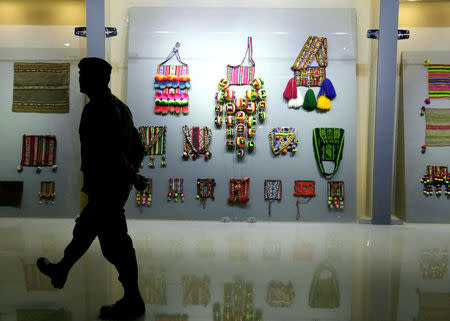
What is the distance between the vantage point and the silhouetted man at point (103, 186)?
2361 millimetres

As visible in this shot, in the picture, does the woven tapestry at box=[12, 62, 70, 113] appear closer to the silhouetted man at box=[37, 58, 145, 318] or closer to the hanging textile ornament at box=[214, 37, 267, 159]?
the hanging textile ornament at box=[214, 37, 267, 159]

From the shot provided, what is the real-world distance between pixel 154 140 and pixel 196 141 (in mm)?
492

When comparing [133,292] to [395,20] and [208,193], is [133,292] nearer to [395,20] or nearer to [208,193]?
[208,193]

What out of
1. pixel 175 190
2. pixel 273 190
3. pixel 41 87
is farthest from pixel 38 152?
pixel 273 190

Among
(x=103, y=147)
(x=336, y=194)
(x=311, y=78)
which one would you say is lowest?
(x=336, y=194)

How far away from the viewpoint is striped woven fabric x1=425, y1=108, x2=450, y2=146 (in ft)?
18.8

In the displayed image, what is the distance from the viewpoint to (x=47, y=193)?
5.69m

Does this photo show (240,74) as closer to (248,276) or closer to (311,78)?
(311,78)

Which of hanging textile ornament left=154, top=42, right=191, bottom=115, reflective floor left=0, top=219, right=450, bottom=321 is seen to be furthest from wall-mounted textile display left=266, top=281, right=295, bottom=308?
hanging textile ornament left=154, top=42, right=191, bottom=115

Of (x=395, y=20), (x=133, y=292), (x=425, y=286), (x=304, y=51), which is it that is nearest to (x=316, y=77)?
(x=304, y=51)

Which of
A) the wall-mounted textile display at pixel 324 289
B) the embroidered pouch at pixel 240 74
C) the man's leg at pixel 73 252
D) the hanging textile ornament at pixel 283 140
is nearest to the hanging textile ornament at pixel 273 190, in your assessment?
the hanging textile ornament at pixel 283 140

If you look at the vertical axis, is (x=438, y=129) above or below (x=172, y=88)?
below

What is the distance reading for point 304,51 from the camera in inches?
223

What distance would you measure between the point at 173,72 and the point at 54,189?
1.96 meters
